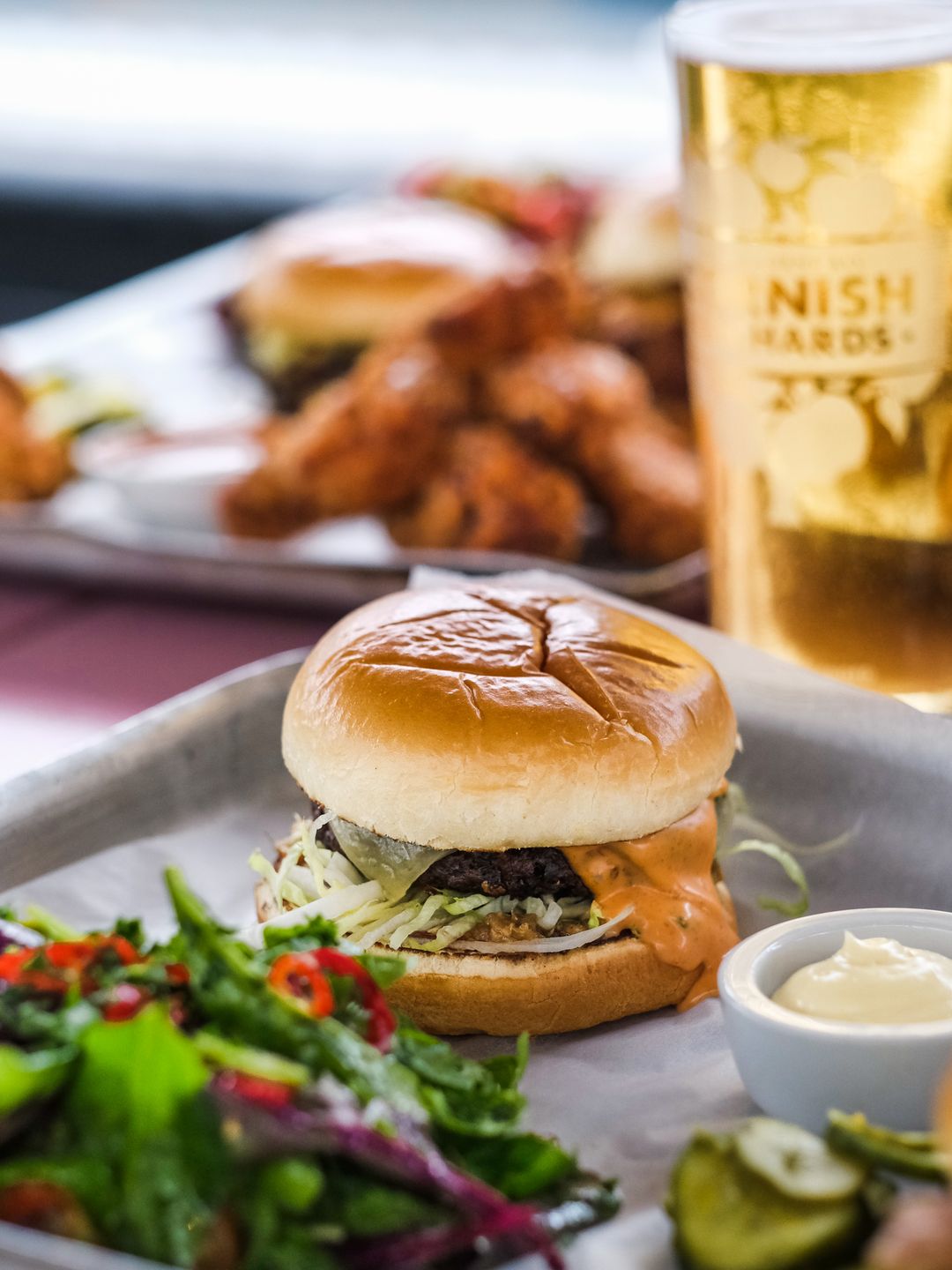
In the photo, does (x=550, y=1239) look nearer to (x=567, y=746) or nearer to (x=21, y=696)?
(x=567, y=746)

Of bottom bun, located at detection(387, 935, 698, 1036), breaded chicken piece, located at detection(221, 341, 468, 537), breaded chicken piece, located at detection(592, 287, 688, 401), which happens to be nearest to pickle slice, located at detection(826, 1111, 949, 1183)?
bottom bun, located at detection(387, 935, 698, 1036)

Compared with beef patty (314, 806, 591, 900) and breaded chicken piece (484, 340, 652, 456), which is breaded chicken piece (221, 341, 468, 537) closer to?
breaded chicken piece (484, 340, 652, 456)

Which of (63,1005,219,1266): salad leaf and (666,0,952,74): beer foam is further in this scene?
(666,0,952,74): beer foam

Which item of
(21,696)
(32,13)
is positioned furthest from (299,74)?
(21,696)

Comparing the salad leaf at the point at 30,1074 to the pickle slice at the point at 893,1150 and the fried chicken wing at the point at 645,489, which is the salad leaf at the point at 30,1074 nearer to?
the pickle slice at the point at 893,1150

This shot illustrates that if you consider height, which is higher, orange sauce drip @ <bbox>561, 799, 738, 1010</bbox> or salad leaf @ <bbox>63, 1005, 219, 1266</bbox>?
salad leaf @ <bbox>63, 1005, 219, 1266</bbox>

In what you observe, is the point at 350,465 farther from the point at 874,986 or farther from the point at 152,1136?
the point at 152,1136

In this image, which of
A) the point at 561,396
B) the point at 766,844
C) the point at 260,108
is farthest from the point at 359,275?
the point at 260,108

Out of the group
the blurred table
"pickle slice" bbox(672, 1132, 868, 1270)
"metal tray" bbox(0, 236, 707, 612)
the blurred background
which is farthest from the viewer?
the blurred background
